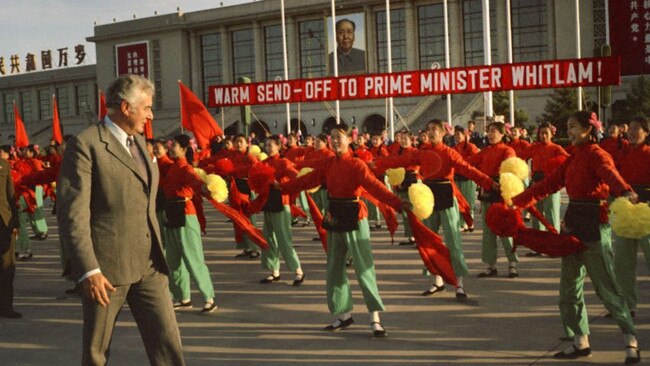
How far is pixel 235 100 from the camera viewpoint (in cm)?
1714

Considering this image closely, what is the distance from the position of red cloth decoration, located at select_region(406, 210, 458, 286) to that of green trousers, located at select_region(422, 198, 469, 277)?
1371 millimetres

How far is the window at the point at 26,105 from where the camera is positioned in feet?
236

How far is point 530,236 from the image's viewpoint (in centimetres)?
578

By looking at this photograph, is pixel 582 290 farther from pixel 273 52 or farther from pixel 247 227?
pixel 273 52

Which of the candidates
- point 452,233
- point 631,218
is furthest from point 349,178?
point 631,218

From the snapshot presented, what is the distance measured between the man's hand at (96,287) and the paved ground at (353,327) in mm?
2551

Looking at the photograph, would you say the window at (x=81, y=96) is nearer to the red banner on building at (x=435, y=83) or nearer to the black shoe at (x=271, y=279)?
the red banner on building at (x=435, y=83)

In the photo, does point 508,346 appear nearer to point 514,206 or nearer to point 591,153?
point 514,206

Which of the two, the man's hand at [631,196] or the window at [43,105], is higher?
the window at [43,105]

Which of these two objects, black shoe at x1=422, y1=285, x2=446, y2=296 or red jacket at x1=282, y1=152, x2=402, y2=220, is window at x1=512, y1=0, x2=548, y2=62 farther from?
red jacket at x1=282, y1=152, x2=402, y2=220

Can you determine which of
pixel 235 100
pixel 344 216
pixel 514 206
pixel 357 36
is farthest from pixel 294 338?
pixel 357 36

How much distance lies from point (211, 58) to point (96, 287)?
178 feet

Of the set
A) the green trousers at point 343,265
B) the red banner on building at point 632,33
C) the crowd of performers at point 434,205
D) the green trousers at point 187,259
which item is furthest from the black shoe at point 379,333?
the red banner on building at point 632,33

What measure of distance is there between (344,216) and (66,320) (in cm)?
333
